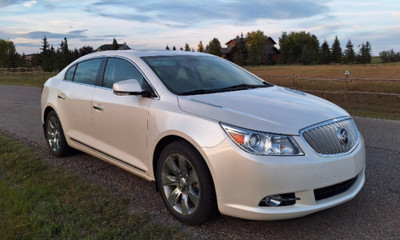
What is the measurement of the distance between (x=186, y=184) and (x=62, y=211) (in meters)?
1.24

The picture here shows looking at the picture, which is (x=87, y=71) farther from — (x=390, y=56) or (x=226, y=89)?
(x=390, y=56)

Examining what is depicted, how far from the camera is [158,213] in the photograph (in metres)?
3.54

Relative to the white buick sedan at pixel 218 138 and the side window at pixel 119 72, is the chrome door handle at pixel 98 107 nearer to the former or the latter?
the white buick sedan at pixel 218 138

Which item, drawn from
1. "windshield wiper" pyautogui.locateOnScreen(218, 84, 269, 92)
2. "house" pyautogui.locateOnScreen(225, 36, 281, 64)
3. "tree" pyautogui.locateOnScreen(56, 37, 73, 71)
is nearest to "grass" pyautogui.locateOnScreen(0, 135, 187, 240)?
"windshield wiper" pyautogui.locateOnScreen(218, 84, 269, 92)

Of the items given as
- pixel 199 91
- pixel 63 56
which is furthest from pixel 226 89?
pixel 63 56

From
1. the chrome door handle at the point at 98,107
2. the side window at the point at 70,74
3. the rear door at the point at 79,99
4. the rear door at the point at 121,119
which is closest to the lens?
the rear door at the point at 121,119

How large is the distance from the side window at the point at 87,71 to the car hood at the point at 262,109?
1.72 meters

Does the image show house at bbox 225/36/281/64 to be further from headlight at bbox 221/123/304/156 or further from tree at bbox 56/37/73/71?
headlight at bbox 221/123/304/156

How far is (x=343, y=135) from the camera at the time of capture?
3.19 meters

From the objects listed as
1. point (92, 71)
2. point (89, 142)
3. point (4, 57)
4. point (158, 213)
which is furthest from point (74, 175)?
point (4, 57)

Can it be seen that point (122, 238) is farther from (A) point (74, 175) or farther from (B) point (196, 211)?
(A) point (74, 175)

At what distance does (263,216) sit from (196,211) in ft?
1.96

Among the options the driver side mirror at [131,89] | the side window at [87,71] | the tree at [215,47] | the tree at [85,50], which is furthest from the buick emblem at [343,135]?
the tree at [215,47]

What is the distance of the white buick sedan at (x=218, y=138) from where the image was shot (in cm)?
283
